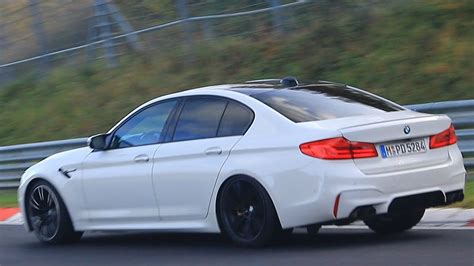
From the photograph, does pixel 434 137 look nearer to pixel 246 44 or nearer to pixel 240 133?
pixel 240 133

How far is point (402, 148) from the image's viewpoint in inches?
342

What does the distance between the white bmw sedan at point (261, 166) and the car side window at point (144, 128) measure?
0.04 ft

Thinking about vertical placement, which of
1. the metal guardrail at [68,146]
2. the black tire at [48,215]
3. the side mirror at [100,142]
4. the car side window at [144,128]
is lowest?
the metal guardrail at [68,146]

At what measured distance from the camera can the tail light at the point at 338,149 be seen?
8414 millimetres

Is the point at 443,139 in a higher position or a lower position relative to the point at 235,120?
lower

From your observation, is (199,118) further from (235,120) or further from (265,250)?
(265,250)

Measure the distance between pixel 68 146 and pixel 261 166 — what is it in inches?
330

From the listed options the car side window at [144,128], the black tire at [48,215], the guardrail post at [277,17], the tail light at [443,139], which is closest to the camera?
the tail light at [443,139]

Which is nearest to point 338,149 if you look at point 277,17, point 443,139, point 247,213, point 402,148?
point 402,148

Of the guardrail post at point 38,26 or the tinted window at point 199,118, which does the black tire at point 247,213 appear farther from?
the guardrail post at point 38,26

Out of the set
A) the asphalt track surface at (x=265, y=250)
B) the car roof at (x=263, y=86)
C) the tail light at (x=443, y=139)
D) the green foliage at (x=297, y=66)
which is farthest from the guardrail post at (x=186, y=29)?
the tail light at (x=443, y=139)

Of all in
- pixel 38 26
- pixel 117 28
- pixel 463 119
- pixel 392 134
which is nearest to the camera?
pixel 392 134

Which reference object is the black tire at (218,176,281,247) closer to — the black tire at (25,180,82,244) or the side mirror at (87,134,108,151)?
the side mirror at (87,134,108,151)

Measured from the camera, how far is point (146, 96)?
19.7 m
